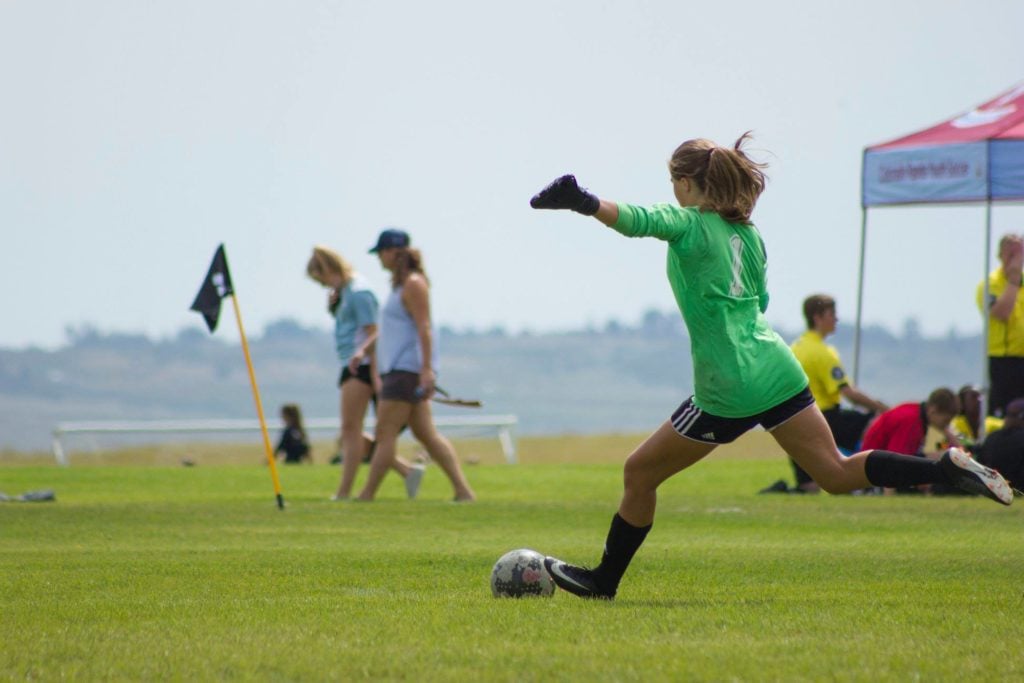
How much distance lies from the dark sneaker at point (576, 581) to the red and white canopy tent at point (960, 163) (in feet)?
31.6

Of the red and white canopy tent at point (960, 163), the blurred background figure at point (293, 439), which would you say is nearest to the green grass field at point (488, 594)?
the red and white canopy tent at point (960, 163)

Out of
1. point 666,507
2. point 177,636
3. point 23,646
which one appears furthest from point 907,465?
point 666,507

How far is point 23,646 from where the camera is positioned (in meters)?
5.72

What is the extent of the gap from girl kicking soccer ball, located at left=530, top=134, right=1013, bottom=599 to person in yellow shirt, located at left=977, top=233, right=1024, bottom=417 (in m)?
9.53

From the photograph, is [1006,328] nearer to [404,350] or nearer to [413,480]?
[413,480]

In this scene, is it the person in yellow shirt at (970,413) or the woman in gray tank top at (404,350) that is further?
the person in yellow shirt at (970,413)

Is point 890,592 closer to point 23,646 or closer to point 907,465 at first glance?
point 907,465

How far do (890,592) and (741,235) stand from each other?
1.60m

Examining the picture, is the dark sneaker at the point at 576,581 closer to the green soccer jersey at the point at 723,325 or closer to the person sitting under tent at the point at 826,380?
the green soccer jersey at the point at 723,325

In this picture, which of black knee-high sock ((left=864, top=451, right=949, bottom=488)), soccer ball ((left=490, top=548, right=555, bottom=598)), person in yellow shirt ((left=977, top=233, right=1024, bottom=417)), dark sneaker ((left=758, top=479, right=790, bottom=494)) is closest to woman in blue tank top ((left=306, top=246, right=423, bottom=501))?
dark sneaker ((left=758, top=479, right=790, bottom=494))

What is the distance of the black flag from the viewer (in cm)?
1430

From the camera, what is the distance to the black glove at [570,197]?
6.35 m

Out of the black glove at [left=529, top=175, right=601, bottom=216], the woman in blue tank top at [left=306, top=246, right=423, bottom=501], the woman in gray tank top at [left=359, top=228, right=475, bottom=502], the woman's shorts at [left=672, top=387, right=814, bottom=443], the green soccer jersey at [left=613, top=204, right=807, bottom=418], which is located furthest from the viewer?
the woman in blue tank top at [left=306, top=246, right=423, bottom=501]

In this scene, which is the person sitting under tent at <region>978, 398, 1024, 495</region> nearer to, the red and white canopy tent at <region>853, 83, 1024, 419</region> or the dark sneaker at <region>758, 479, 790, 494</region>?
the red and white canopy tent at <region>853, 83, 1024, 419</region>
